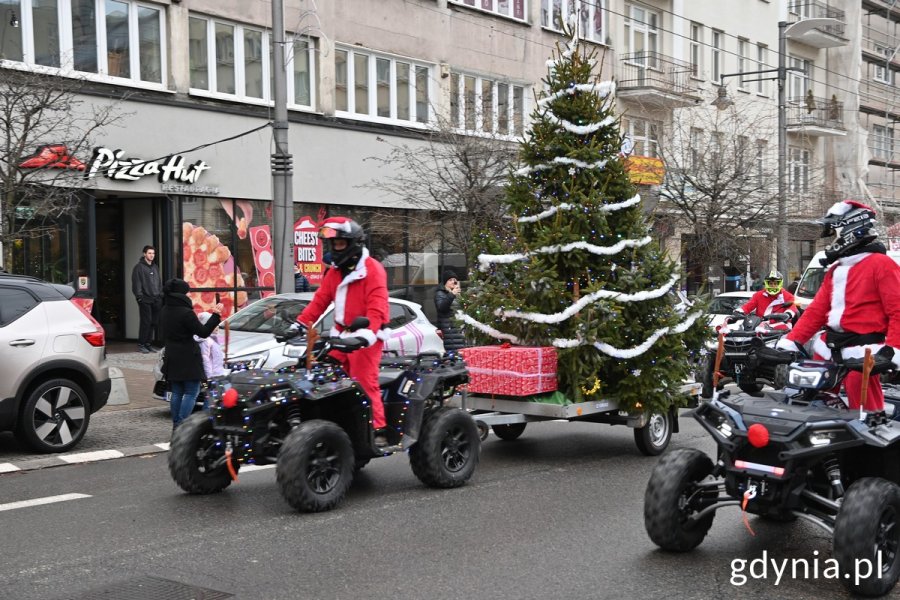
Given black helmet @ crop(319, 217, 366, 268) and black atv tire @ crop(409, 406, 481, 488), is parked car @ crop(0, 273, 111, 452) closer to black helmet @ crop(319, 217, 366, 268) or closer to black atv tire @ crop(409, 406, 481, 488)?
black helmet @ crop(319, 217, 366, 268)

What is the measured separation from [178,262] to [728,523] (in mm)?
15531

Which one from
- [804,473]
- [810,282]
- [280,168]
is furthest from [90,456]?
[810,282]

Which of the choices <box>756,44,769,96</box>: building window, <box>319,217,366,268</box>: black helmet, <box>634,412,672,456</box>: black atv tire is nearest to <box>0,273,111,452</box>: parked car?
<box>319,217,366,268</box>: black helmet

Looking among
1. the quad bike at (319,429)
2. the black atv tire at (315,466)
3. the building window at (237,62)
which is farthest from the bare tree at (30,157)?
the black atv tire at (315,466)

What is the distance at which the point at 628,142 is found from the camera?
11.1 metres

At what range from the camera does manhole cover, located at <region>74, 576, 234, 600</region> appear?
5605mm

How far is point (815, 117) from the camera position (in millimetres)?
43344

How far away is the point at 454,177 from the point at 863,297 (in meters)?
16.3

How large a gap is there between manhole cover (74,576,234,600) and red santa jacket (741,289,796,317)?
1176 centimetres

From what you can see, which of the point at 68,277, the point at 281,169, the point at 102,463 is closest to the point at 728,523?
the point at 102,463

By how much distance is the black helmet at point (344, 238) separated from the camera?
792 centimetres

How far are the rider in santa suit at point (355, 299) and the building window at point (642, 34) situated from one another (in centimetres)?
2698

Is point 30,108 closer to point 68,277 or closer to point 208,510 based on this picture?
point 68,277

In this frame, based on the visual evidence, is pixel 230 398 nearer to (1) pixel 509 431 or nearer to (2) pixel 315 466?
(2) pixel 315 466
